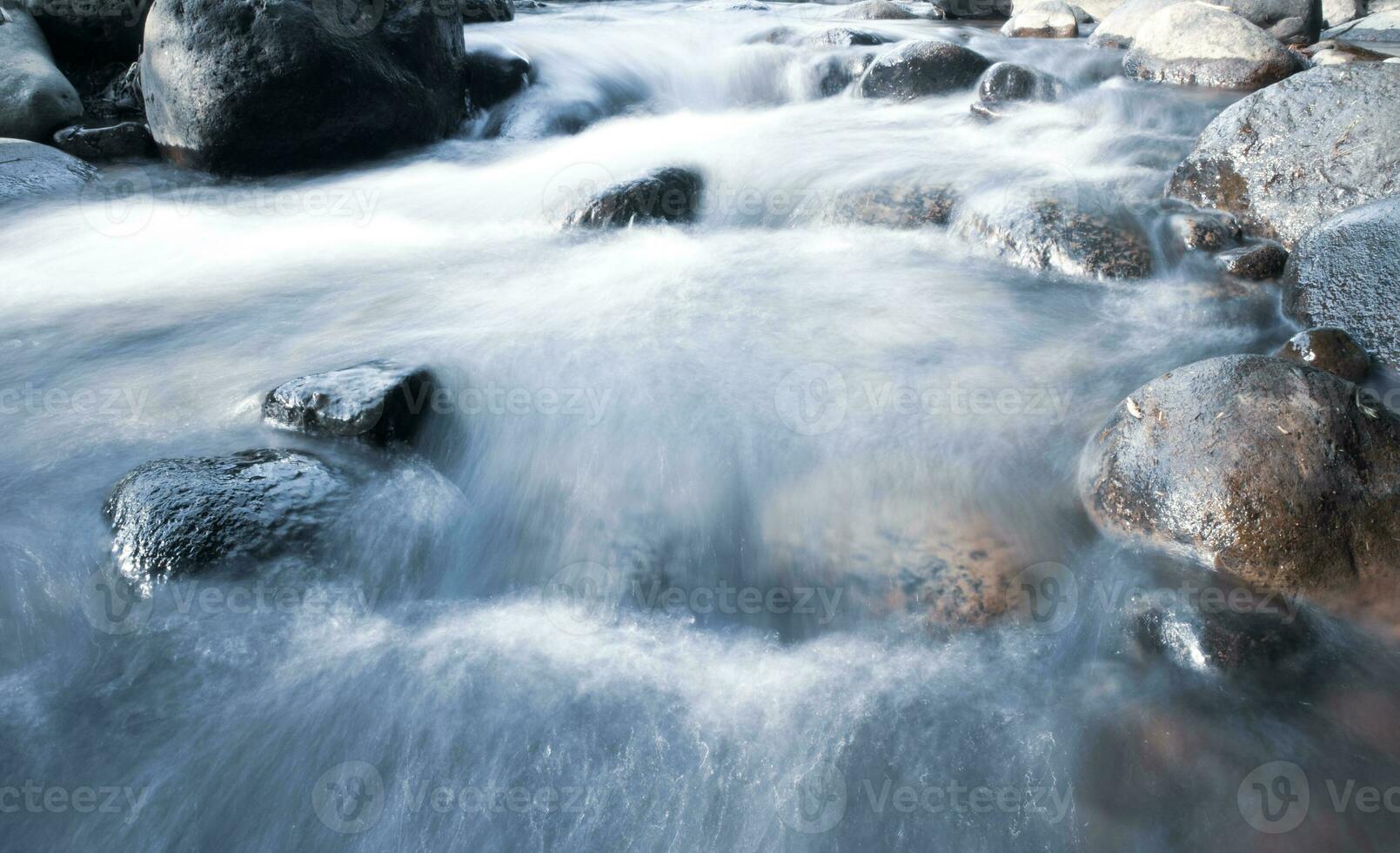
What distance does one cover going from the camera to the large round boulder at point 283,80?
704 cm

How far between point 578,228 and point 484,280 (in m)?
0.93

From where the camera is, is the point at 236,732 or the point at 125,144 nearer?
the point at 236,732

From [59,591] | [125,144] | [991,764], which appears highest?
[125,144]

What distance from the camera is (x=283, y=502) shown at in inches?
124

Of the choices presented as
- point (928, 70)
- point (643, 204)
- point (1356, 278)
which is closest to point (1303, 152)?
point (1356, 278)

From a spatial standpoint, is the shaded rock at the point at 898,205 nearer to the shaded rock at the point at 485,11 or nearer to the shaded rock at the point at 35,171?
the shaded rock at the point at 35,171

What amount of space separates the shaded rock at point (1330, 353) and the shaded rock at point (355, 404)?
12.3ft

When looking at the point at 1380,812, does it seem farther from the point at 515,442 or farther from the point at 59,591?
the point at 59,591

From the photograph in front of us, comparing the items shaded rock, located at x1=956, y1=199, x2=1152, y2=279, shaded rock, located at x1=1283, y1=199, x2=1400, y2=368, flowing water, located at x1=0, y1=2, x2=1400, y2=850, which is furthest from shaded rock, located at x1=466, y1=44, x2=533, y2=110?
shaded rock, located at x1=1283, y1=199, x2=1400, y2=368

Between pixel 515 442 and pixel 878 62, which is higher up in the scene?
pixel 878 62

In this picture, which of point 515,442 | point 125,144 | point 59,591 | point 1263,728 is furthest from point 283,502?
point 125,144

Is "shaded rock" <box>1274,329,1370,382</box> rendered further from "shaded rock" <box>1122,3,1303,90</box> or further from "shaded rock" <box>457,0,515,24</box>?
"shaded rock" <box>457,0,515,24</box>

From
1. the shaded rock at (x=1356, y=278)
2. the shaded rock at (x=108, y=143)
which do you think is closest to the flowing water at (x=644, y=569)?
the shaded rock at (x=1356, y=278)

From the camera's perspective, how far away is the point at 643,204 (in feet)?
20.3
